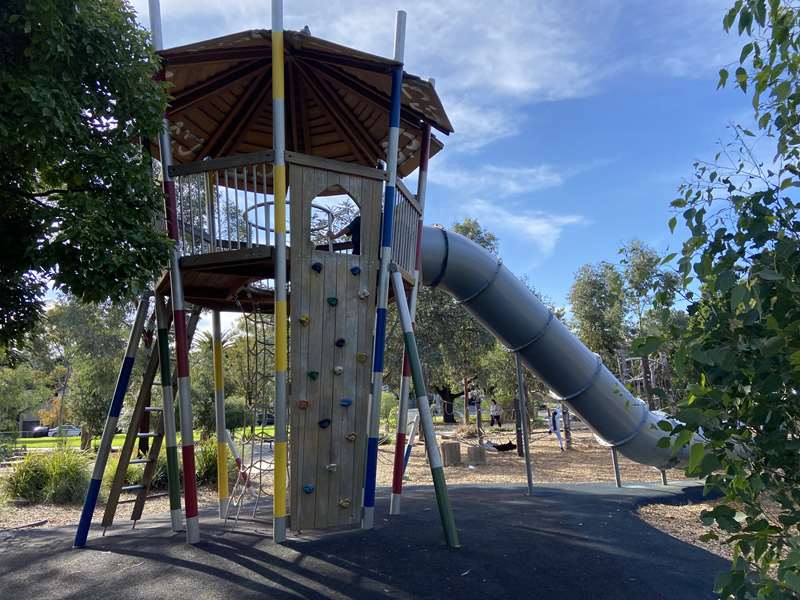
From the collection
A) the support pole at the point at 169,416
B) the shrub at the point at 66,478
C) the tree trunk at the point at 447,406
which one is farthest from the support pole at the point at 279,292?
the tree trunk at the point at 447,406

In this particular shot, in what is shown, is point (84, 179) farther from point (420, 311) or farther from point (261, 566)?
point (420, 311)

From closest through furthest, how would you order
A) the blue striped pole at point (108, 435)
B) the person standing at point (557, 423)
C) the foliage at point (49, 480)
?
the blue striped pole at point (108, 435)
the foliage at point (49, 480)
the person standing at point (557, 423)

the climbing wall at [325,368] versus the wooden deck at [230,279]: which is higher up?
the wooden deck at [230,279]

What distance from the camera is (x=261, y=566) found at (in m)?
5.14

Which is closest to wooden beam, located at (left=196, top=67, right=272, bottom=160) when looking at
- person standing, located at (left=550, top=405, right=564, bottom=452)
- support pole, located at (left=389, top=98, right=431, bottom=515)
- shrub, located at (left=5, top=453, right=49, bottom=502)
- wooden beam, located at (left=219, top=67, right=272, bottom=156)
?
wooden beam, located at (left=219, top=67, right=272, bottom=156)

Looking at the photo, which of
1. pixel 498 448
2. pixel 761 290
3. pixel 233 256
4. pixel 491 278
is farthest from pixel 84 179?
pixel 498 448

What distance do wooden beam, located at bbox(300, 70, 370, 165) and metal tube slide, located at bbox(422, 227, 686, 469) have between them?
1592mm

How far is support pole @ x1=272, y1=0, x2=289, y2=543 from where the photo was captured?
5750 millimetres

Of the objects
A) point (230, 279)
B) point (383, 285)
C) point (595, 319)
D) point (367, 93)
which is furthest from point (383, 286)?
→ point (595, 319)

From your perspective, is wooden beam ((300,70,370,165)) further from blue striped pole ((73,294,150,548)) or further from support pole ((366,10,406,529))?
blue striped pole ((73,294,150,548))

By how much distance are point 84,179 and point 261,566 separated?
3.59 metres

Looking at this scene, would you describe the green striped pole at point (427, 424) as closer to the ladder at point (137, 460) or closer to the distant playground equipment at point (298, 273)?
the distant playground equipment at point (298, 273)

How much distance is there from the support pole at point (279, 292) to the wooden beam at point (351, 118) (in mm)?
1224

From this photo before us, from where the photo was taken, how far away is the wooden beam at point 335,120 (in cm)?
779
